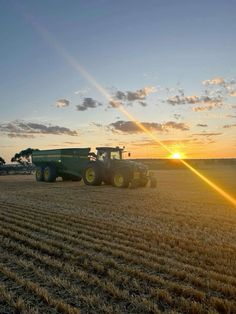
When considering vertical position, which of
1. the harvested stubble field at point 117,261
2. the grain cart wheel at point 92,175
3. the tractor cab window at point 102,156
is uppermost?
the tractor cab window at point 102,156

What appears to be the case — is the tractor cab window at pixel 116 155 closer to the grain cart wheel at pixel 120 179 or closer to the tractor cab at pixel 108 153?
the tractor cab at pixel 108 153

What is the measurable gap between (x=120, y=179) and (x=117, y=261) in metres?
13.1

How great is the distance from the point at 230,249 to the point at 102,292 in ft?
10.6

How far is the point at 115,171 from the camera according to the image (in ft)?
64.7

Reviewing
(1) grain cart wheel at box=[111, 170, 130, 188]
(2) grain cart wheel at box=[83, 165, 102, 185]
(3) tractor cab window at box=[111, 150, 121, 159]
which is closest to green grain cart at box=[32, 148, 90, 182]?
(2) grain cart wheel at box=[83, 165, 102, 185]

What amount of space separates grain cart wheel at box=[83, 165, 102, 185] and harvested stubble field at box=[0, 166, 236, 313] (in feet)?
28.2

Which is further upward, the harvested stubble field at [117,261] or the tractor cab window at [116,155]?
the tractor cab window at [116,155]

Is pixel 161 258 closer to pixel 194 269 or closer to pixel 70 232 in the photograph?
pixel 194 269

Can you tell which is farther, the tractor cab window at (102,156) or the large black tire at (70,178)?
the large black tire at (70,178)

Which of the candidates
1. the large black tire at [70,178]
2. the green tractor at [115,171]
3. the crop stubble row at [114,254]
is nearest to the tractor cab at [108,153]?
the green tractor at [115,171]

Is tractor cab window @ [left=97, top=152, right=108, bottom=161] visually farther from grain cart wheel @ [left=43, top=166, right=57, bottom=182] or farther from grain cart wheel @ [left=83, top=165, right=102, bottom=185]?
grain cart wheel @ [left=43, top=166, right=57, bottom=182]

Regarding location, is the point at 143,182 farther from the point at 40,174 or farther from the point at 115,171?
the point at 40,174

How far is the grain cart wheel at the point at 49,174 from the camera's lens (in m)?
23.5

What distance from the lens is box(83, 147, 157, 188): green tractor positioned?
19156 mm
